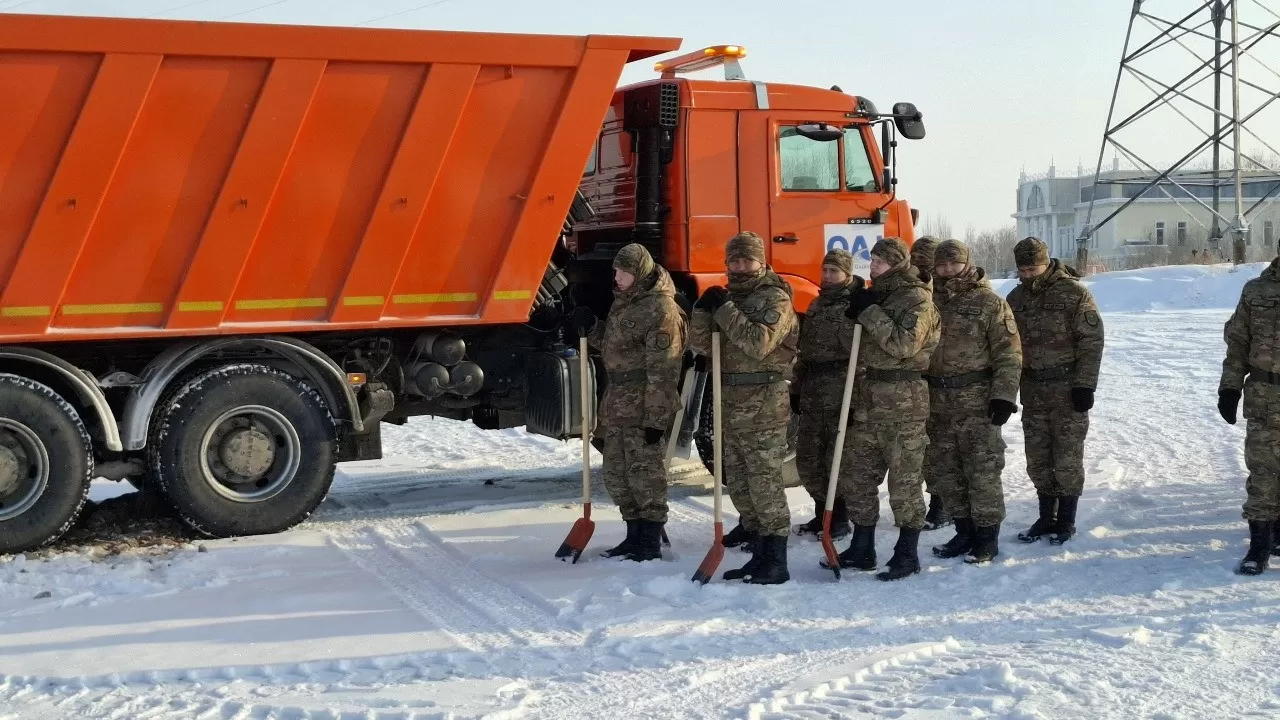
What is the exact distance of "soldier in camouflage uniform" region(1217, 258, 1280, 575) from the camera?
21.0 feet

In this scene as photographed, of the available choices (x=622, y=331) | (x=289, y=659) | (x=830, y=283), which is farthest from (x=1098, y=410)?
(x=289, y=659)

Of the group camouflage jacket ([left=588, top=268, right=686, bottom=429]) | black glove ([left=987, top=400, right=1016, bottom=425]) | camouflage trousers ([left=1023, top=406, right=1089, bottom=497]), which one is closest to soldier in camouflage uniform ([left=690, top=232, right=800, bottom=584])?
camouflage jacket ([left=588, top=268, right=686, bottom=429])

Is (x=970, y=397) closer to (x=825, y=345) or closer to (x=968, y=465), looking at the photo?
(x=968, y=465)

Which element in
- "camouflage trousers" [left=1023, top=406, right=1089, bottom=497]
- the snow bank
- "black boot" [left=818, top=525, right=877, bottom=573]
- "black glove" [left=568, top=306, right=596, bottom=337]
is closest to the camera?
"black boot" [left=818, top=525, right=877, bottom=573]

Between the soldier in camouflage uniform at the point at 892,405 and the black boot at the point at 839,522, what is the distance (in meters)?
0.87

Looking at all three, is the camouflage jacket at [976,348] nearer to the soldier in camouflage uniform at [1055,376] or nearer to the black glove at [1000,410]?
the black glove at [1000,410]

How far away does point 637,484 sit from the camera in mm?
6762

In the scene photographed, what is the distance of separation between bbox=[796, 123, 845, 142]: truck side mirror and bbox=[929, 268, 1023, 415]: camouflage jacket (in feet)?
5.94

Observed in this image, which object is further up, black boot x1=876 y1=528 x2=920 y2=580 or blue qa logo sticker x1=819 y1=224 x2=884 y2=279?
blue qa logo sticker x1=819 y1=224 x2=884 y2=279

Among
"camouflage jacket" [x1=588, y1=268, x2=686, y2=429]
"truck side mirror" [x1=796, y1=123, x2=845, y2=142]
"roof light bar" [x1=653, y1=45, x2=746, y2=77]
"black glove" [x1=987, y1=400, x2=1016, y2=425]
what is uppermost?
"roof light bar" [x1=653, y1=45, x2=746, y2=77]

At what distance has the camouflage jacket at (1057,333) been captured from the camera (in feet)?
23.5

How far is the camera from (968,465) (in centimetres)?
687

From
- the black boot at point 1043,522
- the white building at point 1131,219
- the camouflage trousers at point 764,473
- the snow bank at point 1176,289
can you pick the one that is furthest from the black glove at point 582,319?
the white building at point 1131,219

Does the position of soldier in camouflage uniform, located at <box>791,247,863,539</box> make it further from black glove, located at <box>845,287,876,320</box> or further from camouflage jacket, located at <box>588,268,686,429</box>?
camouflage jacket, located at <box>588,268,686,429</box>
